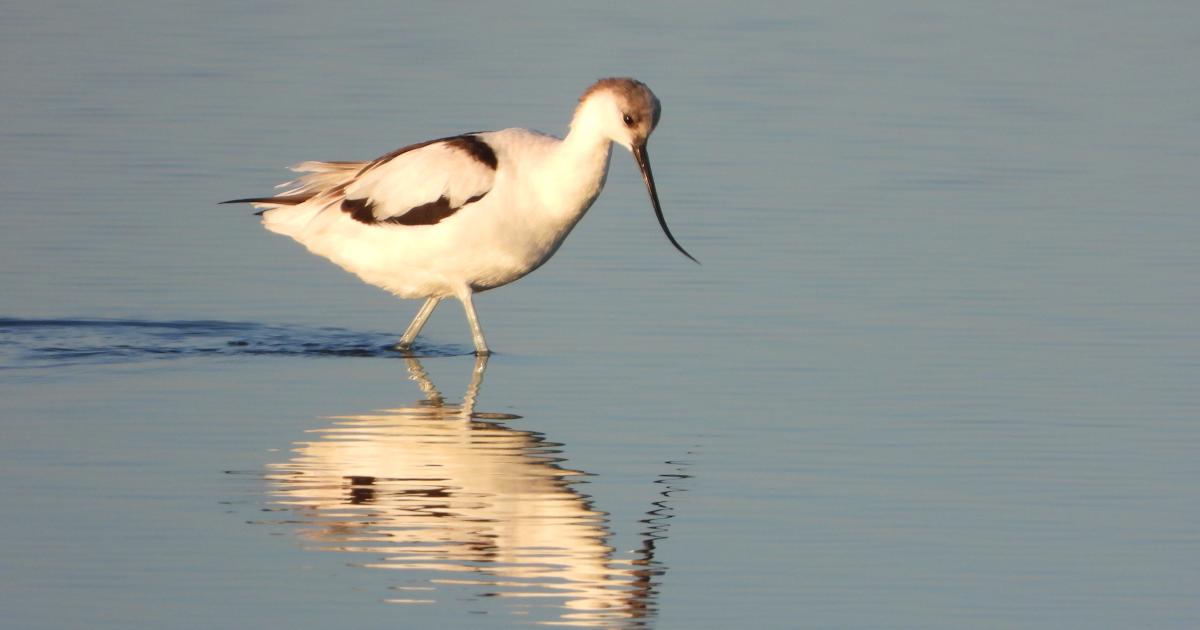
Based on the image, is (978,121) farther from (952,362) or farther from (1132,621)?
(1132,621)

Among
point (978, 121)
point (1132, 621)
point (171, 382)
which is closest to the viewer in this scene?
point (1132, 621)

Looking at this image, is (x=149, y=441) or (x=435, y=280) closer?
(x=149, y=441)

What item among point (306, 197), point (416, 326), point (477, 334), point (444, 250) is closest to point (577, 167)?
point (444, 250)

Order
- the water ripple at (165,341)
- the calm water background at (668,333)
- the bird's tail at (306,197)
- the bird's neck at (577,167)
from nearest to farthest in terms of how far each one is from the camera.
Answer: the calm water background at (668,333)
the water ripple at (165,341)
the bird's neck at (577,167)
the bird's tail at (306,197)

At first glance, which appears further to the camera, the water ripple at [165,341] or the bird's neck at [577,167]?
the bird's neck at [577,167]

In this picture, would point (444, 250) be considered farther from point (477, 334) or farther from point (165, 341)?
point (165, 341)

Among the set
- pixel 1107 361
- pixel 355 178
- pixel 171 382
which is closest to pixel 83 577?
pixel 171 382

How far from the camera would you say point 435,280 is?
11.0 m

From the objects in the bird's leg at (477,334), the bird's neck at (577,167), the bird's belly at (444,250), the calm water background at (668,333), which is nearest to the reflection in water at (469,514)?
the calm water background at (668,333)

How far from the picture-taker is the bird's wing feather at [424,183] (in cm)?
1078

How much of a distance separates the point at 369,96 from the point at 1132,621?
9.85 meters

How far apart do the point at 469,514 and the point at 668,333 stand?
10.0ft

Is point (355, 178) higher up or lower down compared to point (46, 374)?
higher up

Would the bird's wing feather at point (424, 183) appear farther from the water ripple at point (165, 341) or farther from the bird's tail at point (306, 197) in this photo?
the water ripple at point (165, 341)
